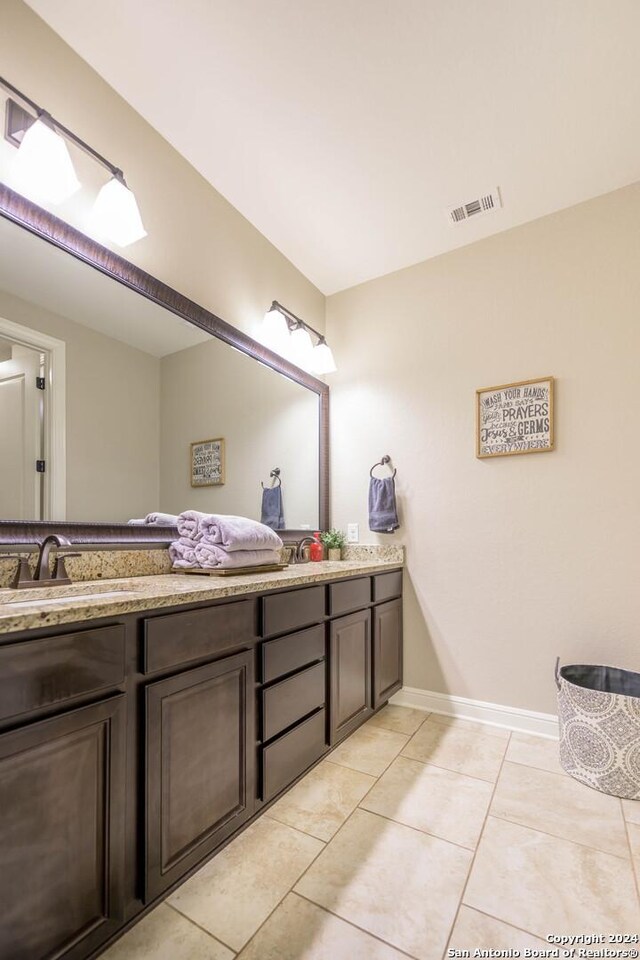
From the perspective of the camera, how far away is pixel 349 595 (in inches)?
83.0

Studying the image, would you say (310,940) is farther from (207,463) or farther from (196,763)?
(207,463)

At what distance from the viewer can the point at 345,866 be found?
136 centimetres

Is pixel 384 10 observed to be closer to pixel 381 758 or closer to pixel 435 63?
pixel 435 63

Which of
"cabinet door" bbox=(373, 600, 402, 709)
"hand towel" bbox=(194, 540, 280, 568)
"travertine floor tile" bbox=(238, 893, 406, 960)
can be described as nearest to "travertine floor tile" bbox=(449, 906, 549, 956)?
"travertine floor tile" bbox=(238, 893, 406, 960)

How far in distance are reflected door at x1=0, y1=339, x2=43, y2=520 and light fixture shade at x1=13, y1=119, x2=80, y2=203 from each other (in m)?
0.49

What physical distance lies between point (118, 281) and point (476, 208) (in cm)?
181

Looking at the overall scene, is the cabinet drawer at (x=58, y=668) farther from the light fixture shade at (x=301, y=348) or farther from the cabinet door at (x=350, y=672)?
the light fixture shade at (x=301, y=348)

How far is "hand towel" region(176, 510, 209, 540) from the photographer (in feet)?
6.04

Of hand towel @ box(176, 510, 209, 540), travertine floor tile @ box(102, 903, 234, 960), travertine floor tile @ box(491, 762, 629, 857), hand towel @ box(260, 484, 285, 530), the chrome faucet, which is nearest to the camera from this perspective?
travertine floor tile @ box(102, 903, 234, 960)

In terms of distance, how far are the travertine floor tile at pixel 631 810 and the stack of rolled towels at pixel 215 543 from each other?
1648 mm

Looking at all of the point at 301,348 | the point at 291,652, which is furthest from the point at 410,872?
the point at 301,348

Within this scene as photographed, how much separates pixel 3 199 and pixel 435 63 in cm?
156

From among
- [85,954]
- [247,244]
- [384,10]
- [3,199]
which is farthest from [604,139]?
[85,954]

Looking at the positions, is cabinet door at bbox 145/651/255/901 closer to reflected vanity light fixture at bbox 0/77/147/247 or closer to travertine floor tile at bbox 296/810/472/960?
travertine floor tile at bbox 296/810/472/960
